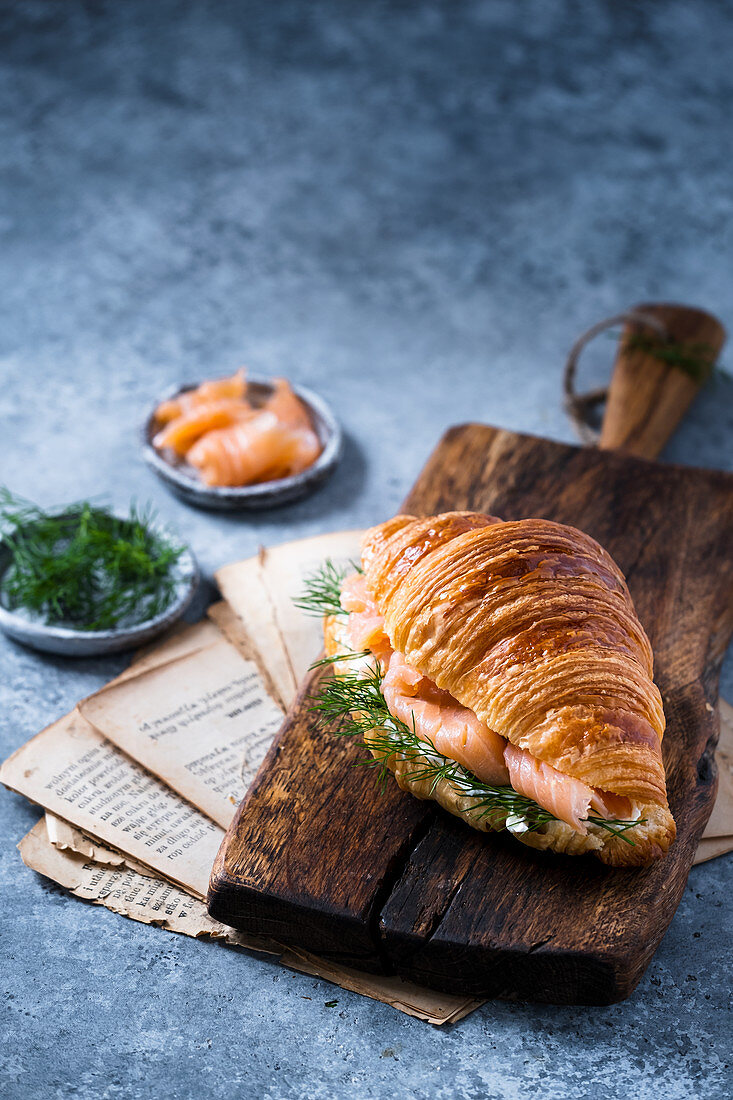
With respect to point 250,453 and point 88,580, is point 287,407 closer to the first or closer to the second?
point 250,453

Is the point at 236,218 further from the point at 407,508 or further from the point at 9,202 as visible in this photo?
the point at 407,508

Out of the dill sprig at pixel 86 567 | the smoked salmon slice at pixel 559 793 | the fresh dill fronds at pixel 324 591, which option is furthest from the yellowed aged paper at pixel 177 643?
the smoked salmon slice at pixel 559 793

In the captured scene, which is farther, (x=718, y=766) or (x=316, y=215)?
(x=316, y=215)

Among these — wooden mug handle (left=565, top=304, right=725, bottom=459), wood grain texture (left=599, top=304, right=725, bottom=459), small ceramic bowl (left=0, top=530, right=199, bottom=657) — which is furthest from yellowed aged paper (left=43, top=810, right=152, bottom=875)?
wooden mug handle (left=565, top=304, right=725, bottom=459)

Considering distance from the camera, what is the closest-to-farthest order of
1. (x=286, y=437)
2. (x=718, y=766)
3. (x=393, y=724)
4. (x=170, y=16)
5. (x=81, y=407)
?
(x=393, y=724), (x=718, y=766), (x=286, y=437), (x=81, y=407), (x=170, y=16)

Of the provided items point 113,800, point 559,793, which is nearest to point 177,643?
point 113,800

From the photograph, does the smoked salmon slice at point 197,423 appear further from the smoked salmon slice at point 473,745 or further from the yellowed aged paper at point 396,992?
the yellowed aged paper at point 396,992

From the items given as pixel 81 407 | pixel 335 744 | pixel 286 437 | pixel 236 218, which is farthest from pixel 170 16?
pixel 335 744
